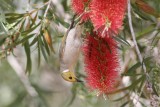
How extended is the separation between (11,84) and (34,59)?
314 mm

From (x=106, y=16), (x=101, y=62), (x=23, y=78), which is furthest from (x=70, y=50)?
(x=23, y=78)

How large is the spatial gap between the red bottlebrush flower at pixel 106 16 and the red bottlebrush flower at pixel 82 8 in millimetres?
114

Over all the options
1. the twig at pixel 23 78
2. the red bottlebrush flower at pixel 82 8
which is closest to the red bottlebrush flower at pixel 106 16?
the red bottlebrush flower at pixel 82 8

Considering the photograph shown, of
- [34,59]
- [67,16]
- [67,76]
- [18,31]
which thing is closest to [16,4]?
[67,16]

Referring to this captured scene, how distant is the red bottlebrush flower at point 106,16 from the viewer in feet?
4.56

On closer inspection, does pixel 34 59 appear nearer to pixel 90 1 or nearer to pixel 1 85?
pixel 1 85

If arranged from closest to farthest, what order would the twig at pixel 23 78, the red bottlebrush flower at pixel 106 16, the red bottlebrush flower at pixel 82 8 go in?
the red bottlebrush flower at pixel 106 16 → the red bottlebrush flower at pixel 82 8 → the twig at pixel 23 78

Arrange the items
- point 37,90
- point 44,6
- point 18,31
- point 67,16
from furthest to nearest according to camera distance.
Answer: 1. point 37,90
2. point 67,16
3. point 44,6
4. point 18,31

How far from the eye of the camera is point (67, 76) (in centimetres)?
161

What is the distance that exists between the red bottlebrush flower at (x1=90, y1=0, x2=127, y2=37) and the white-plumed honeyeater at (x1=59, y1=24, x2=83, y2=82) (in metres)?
0.15

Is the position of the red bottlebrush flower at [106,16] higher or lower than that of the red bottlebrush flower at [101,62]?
higher

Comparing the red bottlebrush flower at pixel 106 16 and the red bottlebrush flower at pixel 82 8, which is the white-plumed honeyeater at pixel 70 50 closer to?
the red bottlebrush flower at pixel 82 8

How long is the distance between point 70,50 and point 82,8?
14 cm

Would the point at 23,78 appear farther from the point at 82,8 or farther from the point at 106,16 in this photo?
the point at 106,16
